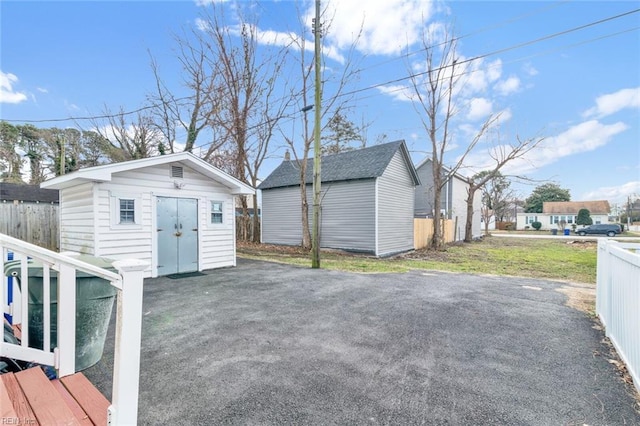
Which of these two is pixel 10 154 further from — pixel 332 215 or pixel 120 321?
pixel 120 321

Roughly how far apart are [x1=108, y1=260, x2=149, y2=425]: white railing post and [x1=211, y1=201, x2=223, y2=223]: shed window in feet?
23.0

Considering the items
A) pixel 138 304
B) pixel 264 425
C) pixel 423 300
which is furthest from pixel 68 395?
pixel 423 300

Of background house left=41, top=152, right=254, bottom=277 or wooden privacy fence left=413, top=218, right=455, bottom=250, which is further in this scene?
wooden privacy fence left=413, top=218, right=455, bottom=250

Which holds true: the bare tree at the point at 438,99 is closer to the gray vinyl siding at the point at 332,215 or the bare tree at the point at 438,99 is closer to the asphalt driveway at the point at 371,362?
Result: the gray vinyl siding at the point at 332,215

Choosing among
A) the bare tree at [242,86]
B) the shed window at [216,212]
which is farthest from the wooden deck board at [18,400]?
the bare tree at [242,86]

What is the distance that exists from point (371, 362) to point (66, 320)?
2.57 metres

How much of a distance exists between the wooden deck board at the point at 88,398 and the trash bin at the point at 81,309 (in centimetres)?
53

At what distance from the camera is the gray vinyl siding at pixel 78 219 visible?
6534 mm

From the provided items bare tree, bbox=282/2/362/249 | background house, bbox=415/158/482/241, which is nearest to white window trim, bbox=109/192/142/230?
bare tree, bbox=282/2/362/249

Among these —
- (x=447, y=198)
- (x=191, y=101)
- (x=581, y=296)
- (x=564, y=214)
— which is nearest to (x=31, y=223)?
(x=191, y=101)

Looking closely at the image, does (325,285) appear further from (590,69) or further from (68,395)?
(590,69)

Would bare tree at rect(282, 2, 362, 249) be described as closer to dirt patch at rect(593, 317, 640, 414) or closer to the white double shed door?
the white double shed door

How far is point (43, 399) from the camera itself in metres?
1.69

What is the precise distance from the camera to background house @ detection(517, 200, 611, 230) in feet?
135
